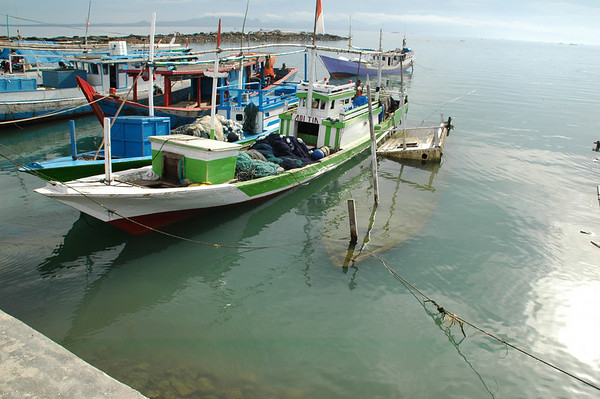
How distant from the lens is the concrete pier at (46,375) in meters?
4.81

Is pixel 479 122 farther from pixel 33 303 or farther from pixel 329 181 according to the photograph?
pixel 33 303

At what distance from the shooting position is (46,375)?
5.05 metres

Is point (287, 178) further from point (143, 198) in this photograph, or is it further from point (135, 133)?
point (135, 133)

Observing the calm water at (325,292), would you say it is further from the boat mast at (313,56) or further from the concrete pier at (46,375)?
the boat mast at (313,56)

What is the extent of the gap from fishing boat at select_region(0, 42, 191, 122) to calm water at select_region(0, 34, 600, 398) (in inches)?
282

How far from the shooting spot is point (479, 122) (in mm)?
28656

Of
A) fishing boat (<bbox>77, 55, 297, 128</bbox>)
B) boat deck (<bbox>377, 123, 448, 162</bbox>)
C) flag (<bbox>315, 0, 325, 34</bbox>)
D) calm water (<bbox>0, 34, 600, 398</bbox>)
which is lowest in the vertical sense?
calm water (<bbox>0, 34, 600, 398</bbox>)

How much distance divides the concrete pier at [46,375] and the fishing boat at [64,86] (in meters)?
18.3

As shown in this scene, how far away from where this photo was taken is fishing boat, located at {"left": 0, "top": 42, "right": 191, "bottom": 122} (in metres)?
22.6

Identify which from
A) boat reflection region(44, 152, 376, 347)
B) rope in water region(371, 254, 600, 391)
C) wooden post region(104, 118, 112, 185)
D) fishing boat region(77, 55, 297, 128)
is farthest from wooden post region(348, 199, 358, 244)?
fishing boat region(77, 55, 297, 128)

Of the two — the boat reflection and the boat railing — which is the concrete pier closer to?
the boat reflection

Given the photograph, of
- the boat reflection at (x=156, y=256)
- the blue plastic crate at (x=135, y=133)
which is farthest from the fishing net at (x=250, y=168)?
the blue plastic crate at (x=135, y=133)

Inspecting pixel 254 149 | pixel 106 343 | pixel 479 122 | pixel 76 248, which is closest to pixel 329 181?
pixel 254 149

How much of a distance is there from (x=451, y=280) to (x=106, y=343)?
7.60m
